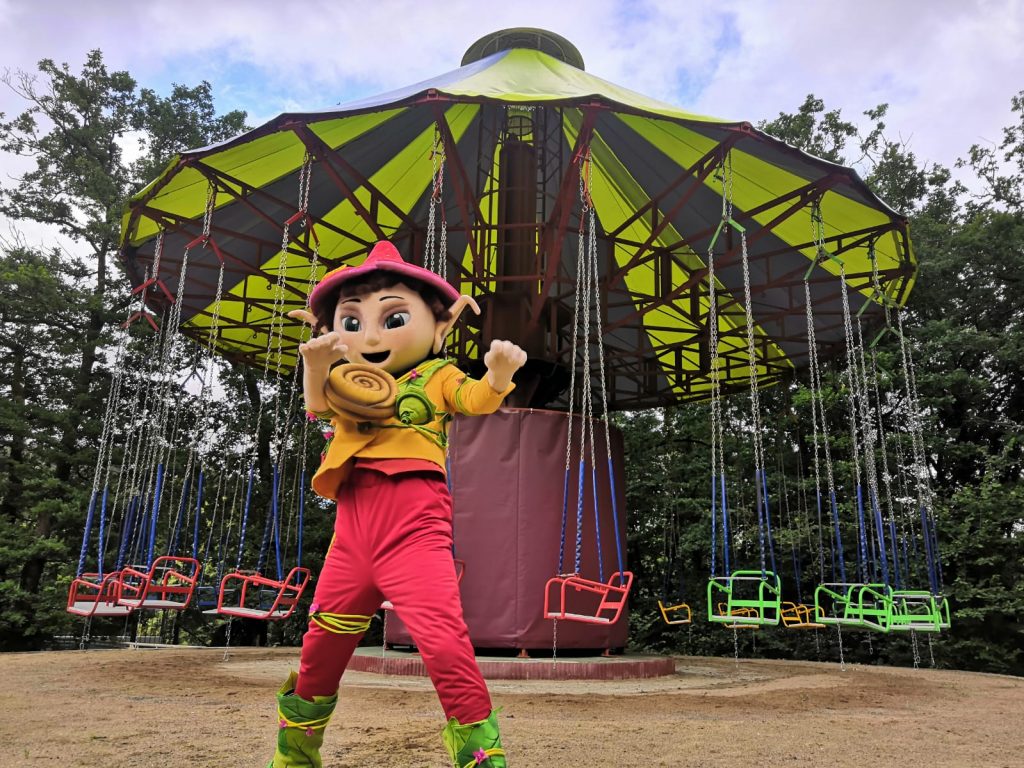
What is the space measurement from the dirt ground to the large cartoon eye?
196 cm

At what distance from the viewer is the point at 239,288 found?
39.4 feet

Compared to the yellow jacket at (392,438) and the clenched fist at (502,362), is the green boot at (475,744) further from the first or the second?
the clenched fist at (502,362)

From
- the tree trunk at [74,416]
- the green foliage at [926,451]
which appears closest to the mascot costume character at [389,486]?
the green foliage at [926,451]

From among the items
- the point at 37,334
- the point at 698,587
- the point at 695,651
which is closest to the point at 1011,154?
the point at 698,587

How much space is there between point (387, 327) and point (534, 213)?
7.01 m

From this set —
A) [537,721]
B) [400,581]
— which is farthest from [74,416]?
[400,581]

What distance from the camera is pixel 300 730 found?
276cm

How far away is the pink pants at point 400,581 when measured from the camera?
2.54 m

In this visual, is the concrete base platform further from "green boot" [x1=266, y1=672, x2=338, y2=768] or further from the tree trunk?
the tree trunk

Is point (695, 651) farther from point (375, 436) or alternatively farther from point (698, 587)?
point (375, 436)

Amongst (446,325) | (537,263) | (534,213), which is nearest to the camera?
(446,325)

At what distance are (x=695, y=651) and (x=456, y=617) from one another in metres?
14.7

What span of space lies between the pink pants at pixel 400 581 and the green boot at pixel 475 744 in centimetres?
4

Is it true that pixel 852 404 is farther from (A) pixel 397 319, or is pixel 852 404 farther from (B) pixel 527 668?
(A) pixel 397 319
